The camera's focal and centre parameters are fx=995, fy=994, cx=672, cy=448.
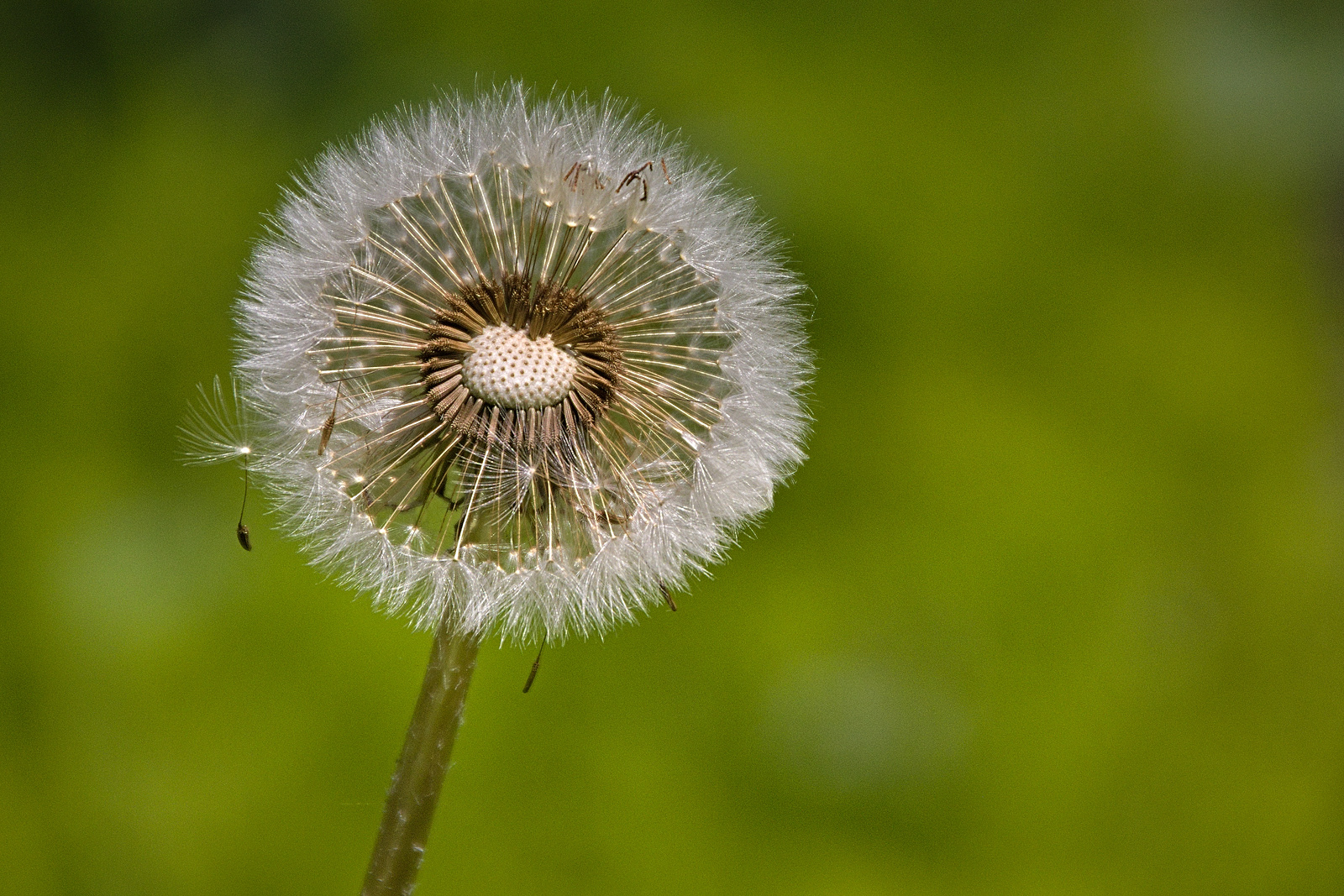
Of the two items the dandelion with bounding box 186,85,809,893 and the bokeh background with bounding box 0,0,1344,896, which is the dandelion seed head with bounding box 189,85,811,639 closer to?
the dandelion with bounding box 186,85,809,893

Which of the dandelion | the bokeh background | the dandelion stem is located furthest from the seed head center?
the bokeh background

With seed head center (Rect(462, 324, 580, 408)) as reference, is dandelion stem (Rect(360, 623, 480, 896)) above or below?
below

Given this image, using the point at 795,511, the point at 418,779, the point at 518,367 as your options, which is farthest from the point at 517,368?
the point at 795,511

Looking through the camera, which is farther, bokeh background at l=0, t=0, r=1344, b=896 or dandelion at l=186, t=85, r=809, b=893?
bokeh background at l=0, t=0, r=1344, b=896

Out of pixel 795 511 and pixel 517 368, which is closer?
pixel 517 368

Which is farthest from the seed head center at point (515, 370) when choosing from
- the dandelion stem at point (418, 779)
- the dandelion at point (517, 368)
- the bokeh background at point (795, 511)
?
the bokeh background at point (795, 511)

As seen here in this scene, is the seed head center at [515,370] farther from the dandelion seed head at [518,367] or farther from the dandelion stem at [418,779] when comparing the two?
the dandelion stem at [418,779]

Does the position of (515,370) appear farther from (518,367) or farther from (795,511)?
(795,511)
